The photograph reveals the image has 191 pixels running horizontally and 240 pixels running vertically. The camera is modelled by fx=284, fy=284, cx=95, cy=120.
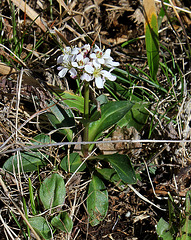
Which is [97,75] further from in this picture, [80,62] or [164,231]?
[164,231]

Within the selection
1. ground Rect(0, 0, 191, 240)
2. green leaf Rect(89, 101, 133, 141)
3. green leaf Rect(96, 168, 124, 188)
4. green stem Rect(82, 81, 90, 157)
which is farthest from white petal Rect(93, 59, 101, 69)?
green leaf Rect(96, 168, 124, 188)

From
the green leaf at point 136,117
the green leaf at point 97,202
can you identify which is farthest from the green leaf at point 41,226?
the green leaf at point 136,117

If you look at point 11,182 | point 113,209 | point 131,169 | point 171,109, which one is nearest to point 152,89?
point 171,109

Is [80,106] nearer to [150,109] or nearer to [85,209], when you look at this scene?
[150,109]

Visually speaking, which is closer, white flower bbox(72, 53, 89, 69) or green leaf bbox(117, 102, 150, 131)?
white flower bbox(72, 53, 89, 69)

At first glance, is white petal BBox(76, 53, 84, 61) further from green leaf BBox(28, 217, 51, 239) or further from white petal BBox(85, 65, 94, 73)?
green leaf BBox(28, 217, 51, 239)

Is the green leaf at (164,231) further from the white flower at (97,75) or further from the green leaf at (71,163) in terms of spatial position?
the white flower at (97,75)
